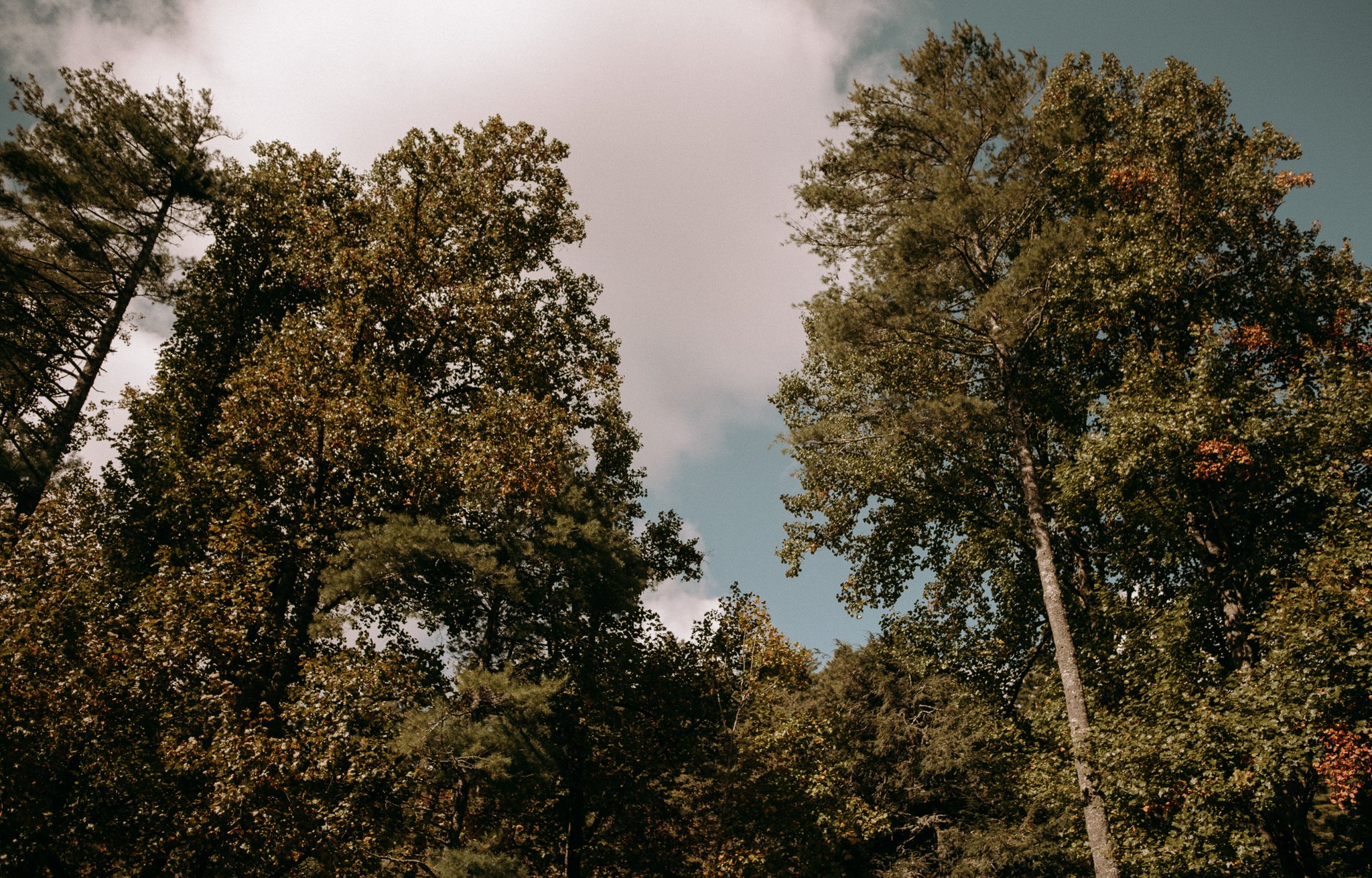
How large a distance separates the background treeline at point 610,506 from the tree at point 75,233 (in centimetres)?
9

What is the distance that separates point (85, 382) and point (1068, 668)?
64.9 ft

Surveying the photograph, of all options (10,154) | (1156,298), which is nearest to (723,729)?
(1156,298)

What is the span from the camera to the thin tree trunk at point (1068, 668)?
1120 cm

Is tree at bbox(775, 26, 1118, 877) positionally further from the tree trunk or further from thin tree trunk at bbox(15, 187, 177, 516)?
thin tree trunk at bbox(15, 187, 177, 516)

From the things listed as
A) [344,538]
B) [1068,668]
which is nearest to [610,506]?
[344,538]

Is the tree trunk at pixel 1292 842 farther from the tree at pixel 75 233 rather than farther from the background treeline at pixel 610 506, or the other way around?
the tree at pixel 75 233

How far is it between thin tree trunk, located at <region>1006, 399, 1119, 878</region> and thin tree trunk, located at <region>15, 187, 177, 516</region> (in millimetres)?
16939

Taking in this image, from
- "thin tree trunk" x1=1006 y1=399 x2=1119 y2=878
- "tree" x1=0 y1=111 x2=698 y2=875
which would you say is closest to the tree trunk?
"thin tree trunk" x1=1006 y1=399 x2=1119 y2=878

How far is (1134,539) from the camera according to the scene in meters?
14.5

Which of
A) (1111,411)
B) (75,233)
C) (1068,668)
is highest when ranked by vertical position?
(75,233)

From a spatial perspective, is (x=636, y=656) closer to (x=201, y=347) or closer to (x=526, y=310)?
(x=526, y=310)

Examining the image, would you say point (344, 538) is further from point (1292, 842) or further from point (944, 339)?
point (1292, 842)

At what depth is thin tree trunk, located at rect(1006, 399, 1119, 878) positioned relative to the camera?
11203 mm

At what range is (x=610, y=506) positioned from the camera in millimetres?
17984
